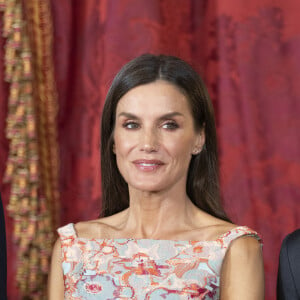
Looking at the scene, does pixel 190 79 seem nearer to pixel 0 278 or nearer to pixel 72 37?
pixel 0 278

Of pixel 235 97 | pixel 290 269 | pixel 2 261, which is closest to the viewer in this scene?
pixel 290 269

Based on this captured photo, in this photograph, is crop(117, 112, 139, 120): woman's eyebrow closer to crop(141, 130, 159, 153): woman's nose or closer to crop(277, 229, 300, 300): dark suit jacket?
crop(141, 130, 159, 153): woman's nose

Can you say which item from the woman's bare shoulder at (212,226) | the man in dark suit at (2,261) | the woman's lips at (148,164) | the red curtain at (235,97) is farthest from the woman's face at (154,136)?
the red curtain at (235,97)

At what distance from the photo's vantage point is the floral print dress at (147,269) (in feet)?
6.79

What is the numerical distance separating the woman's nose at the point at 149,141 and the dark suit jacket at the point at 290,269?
0.36 meters

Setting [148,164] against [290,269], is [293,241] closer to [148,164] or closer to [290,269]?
[290,269]

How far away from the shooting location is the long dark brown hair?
2.15m

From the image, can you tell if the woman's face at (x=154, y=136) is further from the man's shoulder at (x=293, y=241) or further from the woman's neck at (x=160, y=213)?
the man's shoulder at (x=293, y=241)

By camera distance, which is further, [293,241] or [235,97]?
[235,97]

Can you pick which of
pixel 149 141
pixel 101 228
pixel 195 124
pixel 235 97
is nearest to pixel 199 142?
pixel 195 124

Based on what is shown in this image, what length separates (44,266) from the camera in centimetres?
279

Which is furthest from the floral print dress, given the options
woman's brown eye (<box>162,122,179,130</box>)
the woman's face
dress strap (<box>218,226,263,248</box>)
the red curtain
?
the red curtain

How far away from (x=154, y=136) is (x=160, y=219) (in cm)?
21

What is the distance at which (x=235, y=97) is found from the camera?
294cm
